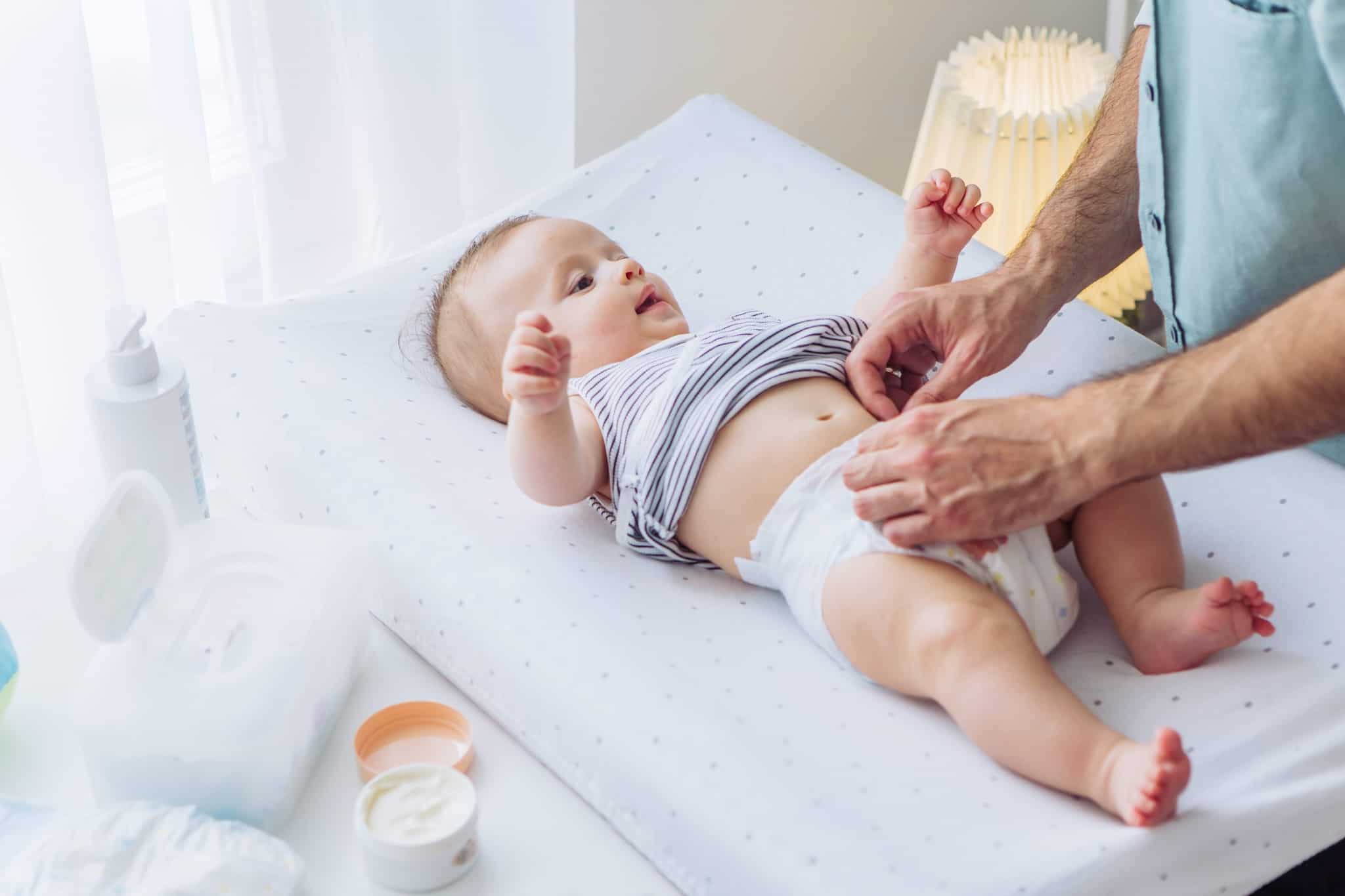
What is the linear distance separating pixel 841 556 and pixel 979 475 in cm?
12

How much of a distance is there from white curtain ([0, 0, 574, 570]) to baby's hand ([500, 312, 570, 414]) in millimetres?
585

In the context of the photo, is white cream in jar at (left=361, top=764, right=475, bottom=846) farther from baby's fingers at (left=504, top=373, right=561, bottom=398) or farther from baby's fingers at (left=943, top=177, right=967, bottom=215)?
baby's fingers at (left=943, top=177, right=967, bottom=215)

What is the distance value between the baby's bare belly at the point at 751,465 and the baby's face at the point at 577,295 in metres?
0.19

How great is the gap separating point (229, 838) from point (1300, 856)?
0.71m

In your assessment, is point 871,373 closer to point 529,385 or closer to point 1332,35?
point 529,385

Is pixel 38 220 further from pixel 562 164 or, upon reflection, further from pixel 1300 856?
pixel 1300 856

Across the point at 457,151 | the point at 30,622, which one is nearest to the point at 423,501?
the point at 30,622

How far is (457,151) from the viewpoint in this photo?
1.93m

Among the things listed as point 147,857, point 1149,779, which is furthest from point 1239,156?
point 147,857

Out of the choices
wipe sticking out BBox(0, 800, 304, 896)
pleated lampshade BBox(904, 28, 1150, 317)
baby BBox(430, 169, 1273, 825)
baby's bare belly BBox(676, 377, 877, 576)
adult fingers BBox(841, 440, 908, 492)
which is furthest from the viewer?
pleated lampshade BBox(904, 28, 1150, 317)

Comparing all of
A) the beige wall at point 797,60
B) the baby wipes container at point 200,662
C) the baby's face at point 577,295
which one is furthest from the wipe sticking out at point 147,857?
the beige wall at point 797,60

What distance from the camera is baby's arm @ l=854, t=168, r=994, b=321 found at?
134 centimetres

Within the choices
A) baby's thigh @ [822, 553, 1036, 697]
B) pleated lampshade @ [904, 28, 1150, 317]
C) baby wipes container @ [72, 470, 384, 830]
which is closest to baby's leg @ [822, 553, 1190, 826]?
baby's thigh @ [822, 553, 1036, 697]

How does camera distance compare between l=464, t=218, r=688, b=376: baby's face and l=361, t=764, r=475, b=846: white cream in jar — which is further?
l=464, t=218, r=688, b=376: baby's face
